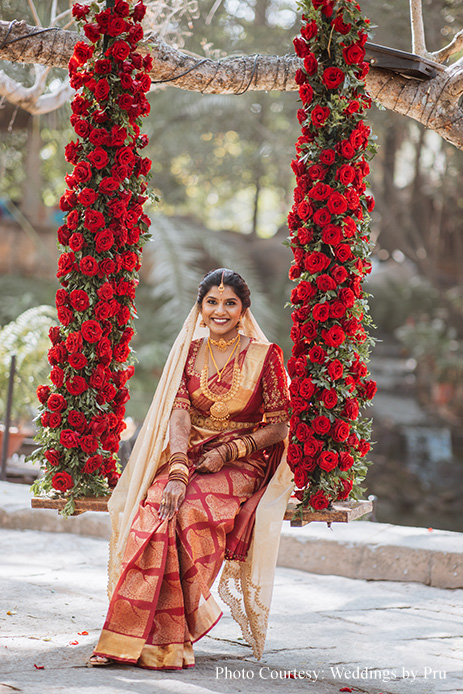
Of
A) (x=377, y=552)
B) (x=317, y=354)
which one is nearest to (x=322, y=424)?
(x=317, y=354)

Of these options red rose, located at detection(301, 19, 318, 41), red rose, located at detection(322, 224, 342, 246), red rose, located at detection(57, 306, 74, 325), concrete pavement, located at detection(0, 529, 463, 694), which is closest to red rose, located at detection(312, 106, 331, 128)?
red rose, located at detection(301, 19, 318, 41)

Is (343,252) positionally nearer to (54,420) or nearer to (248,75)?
(248,75)

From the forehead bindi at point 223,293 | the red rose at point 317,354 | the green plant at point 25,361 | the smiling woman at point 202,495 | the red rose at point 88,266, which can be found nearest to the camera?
the smiling woman at point 202,495

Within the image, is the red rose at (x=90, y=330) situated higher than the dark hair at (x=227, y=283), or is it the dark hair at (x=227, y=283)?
the dark hair at (x=227, y=283)

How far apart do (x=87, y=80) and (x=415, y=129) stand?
1120 cm

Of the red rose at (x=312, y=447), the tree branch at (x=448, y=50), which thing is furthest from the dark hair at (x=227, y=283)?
the tree branch at (x=448, y=50)

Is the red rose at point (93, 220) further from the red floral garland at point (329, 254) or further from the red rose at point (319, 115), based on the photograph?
the red rose at point (319, 115)

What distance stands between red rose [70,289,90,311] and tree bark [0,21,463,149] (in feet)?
4.60

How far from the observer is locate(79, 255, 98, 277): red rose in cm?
380

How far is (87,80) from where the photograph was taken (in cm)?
384

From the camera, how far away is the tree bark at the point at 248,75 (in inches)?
169

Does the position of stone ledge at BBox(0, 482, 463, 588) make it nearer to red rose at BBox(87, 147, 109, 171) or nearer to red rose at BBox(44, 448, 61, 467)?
red rose at BBox(44, 448, 61, 467)

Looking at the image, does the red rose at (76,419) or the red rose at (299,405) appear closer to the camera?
the red rose at (299,405)

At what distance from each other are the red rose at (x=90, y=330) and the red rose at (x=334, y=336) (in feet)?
3.76
